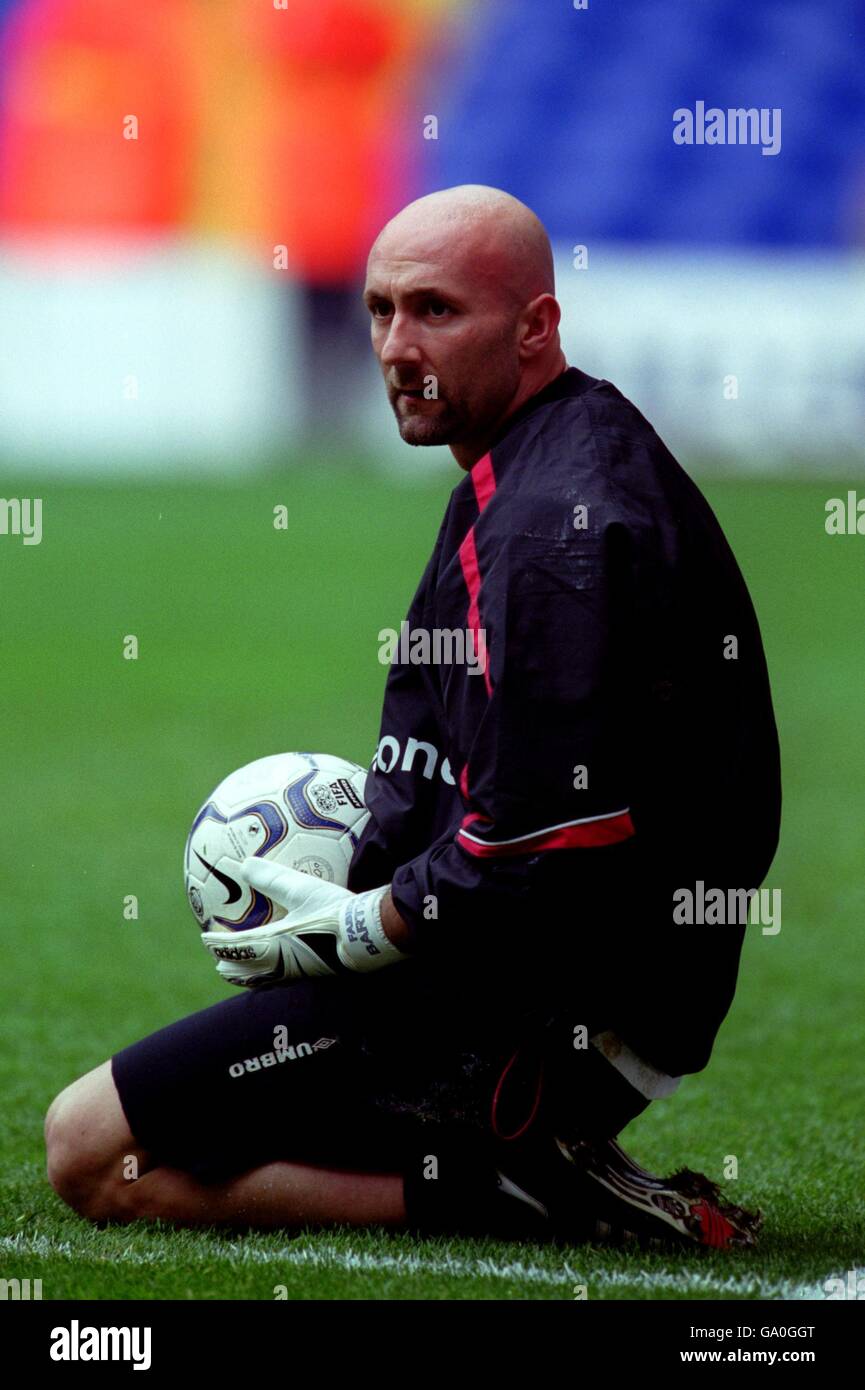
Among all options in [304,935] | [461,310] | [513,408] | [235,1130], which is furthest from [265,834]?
[461,310]

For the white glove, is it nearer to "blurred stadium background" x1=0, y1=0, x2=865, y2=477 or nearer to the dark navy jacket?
the dark navy jacket

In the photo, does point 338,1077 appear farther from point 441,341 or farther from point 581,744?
point 441,341

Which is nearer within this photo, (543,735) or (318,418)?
(543,735)

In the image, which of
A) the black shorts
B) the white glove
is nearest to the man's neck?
the white glove

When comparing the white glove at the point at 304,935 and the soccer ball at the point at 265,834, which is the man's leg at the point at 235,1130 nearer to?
the white glove at the point at 304,935

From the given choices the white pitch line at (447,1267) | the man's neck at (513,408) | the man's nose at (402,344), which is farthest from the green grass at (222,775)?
the man's nose at (402,344)

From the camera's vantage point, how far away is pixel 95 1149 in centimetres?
403

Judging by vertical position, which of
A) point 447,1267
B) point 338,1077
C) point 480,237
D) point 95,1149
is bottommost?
point 447,1267

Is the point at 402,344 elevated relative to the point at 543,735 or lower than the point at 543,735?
elevated

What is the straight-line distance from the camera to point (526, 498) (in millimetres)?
3635

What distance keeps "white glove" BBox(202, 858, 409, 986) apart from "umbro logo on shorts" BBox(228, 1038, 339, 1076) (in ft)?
0.42

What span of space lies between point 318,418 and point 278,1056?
23094 millimetres

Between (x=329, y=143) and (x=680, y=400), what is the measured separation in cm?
717
